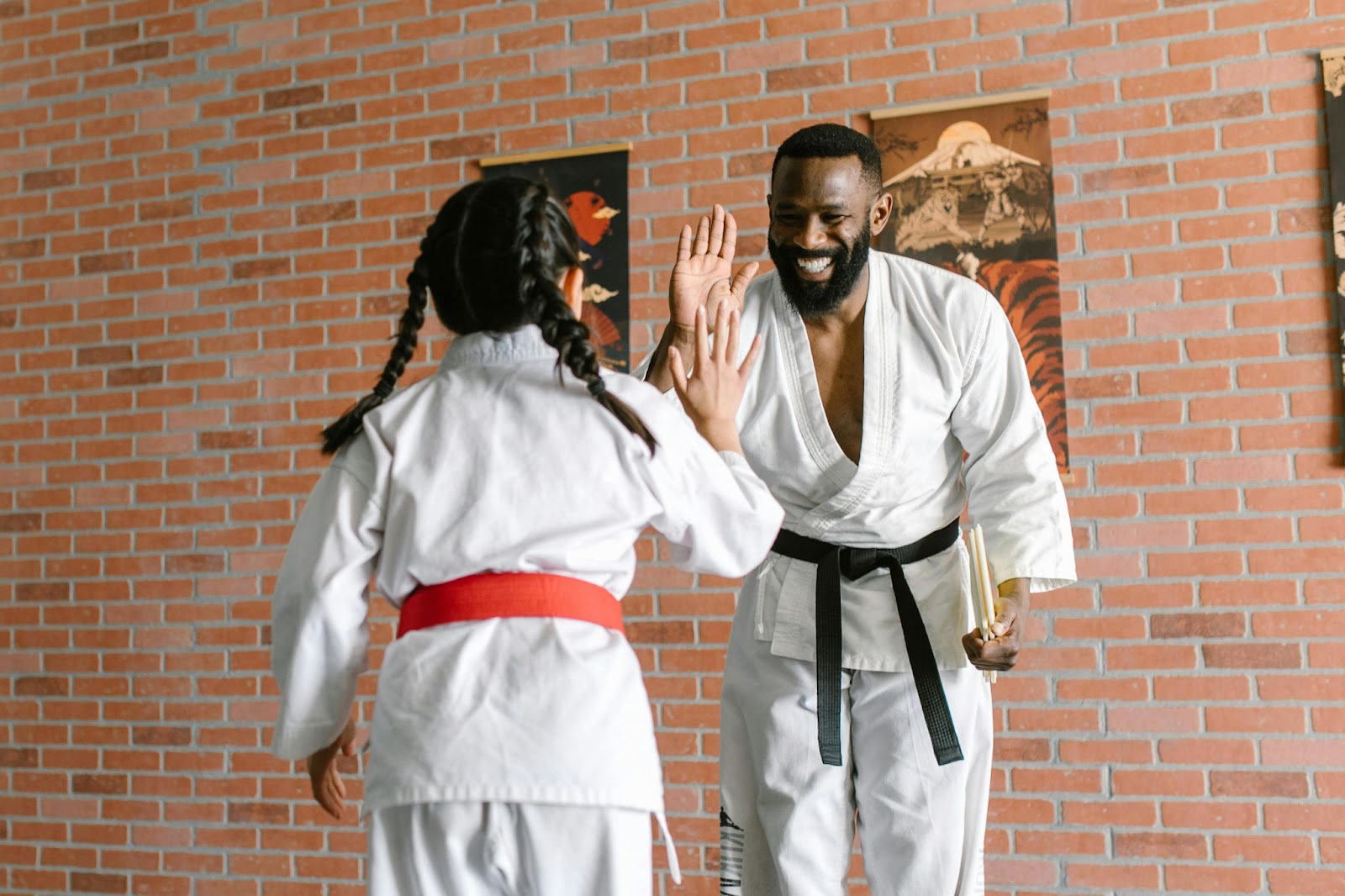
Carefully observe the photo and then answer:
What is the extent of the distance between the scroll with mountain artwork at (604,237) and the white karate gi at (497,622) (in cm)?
164

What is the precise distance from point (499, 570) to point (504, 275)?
346 millimetres

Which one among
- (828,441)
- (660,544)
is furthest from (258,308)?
(828,441)

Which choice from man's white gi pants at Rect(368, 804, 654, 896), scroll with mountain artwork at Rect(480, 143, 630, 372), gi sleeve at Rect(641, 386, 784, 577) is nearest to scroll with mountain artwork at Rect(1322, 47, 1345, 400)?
scroll with mountain artwork at Rect(480, 143, 630, 372)

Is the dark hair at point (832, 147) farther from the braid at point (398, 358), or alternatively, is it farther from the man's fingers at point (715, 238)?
the braid at point (398, 358)

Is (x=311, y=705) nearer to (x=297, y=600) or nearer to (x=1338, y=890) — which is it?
(x=297, y=600)

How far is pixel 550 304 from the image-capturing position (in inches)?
56.0

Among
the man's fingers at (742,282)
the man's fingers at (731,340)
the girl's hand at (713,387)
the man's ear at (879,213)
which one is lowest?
the girl's hand at (713,387)

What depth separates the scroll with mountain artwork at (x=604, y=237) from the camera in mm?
3125

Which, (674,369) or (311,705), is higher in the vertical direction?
(674,369)

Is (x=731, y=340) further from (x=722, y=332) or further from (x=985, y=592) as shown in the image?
(x=985, y=592)

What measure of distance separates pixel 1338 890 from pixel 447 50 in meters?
2.92

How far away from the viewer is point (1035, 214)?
2820mm

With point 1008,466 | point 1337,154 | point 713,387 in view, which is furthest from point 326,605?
point 1337,154

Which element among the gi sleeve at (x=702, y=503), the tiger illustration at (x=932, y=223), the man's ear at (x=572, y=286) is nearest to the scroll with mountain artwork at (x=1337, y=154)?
the tiger illustration at (x=932, y=223)
